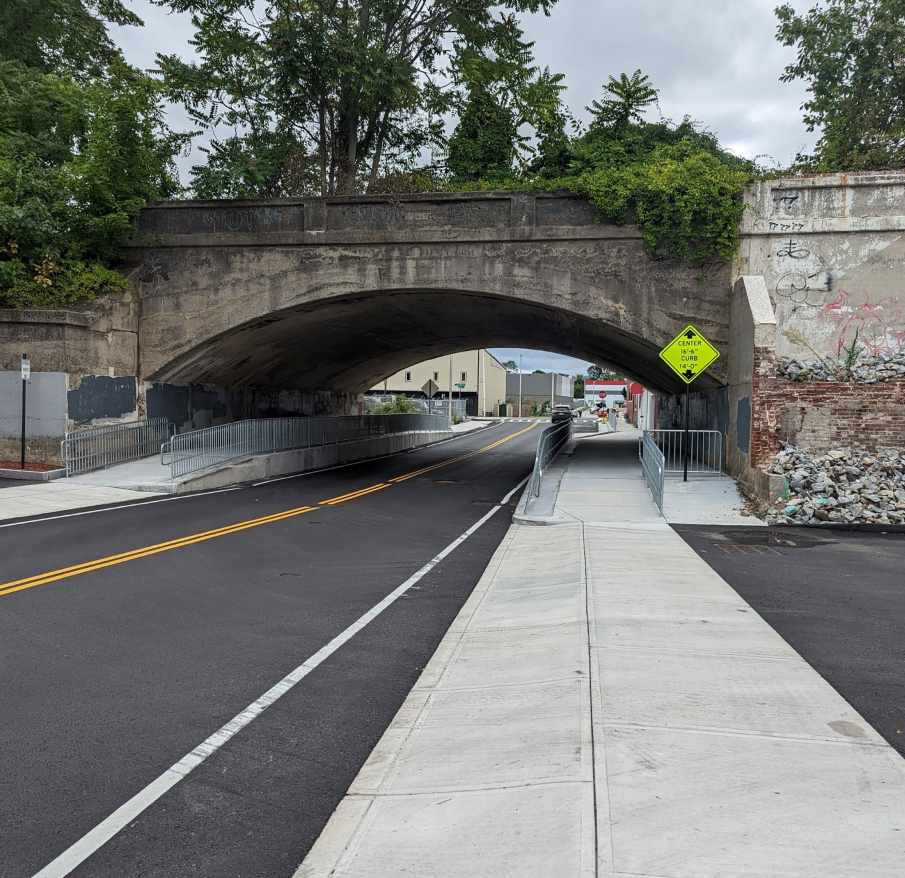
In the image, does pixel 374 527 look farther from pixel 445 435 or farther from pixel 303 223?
pixel 445 435

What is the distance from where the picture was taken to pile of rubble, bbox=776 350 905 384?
607 inches

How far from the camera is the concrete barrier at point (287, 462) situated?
20.4 meters

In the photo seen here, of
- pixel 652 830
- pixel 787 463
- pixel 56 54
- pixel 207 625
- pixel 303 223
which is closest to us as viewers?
pixel 652 830

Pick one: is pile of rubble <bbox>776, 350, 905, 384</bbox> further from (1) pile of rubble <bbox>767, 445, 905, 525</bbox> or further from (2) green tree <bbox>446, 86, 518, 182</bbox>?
(2) green tree <bbox>446, 86, 518, 182</bbox>

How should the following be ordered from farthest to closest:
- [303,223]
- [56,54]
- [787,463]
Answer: [56,54] < [303,223] < [787,463]

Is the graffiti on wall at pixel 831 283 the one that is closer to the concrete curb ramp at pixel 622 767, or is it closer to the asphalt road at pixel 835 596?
the asphalt road at pixel 835 596

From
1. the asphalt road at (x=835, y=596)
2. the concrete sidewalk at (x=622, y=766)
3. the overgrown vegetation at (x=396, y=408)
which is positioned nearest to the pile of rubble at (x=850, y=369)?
the asphalt road at (x=835, y=596)

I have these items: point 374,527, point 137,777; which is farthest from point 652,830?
point 374,527

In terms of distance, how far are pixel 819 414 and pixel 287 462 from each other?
1676 centimetres

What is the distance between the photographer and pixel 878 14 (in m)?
25.9

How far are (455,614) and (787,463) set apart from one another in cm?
1000

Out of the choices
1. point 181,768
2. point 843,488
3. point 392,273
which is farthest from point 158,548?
point 392,273

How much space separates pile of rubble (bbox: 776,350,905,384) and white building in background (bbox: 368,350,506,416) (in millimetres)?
67599

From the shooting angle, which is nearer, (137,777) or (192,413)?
(137,777)
